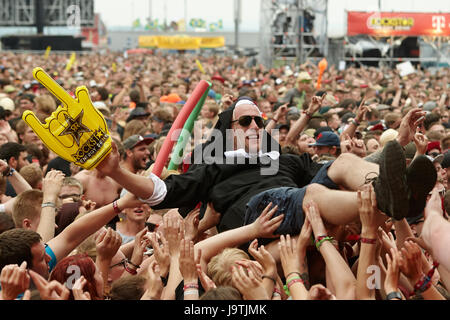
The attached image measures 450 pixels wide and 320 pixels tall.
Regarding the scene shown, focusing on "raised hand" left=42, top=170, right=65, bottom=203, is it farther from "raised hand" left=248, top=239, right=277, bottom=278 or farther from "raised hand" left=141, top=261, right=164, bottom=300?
"raised hand" left=248, top=239, right=277, bottom=278

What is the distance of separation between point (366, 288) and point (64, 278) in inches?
55.4

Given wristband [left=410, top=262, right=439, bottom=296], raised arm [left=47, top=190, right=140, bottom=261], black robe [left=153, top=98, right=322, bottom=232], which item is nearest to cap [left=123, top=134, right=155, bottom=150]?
black robe [left=153, top=98, right=322, bottom=232]

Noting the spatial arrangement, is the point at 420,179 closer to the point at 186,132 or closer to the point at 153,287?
the point at 153,287

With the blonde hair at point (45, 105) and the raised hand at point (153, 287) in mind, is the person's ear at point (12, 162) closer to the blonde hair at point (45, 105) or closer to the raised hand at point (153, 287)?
the blonde hair at point (45, 105)

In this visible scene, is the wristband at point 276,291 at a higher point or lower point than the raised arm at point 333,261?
lower

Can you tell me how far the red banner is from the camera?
27.9m

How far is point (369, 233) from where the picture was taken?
3391 mm

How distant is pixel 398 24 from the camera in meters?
28.6

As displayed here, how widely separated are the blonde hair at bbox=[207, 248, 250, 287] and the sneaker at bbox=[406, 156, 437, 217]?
0.85m

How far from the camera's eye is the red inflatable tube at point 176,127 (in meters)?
4.31

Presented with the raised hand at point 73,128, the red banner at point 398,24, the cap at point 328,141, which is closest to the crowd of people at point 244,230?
the raised hand at point 73,128

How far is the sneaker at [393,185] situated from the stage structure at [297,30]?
77.3 feet
